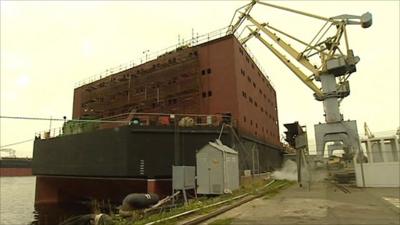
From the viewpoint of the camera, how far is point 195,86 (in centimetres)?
2253

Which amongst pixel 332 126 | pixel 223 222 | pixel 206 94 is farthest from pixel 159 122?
pixel 332 126

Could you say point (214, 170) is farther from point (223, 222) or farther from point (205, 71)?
point (205, 71)

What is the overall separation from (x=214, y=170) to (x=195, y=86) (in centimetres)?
835

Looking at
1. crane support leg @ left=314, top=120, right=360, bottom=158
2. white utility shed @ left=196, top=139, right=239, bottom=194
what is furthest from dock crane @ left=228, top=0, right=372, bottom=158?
white utility shed @ left=196, top=139, right=239, bottom=194

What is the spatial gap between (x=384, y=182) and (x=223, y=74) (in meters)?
11.9

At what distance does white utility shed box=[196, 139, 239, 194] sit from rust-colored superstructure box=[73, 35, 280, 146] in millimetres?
5589

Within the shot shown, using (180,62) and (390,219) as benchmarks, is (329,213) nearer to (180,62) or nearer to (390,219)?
Answer: (390,219)

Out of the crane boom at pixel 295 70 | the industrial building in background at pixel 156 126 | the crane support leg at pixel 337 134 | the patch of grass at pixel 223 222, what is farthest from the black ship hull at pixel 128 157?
the crane boom at pixel 295 70

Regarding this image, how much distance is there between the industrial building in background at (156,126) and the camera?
709 inches

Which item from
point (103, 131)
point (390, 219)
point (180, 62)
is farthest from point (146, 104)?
point (390, 219)

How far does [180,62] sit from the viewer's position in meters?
23.5

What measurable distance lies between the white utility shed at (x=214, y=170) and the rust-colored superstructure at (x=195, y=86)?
18.3ft

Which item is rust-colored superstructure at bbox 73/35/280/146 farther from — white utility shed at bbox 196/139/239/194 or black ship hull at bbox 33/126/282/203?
white utility shed at bbox 196/139/239/194

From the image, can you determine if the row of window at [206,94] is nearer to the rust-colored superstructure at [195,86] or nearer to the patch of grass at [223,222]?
the rust-colored superstructure at [195,86]
